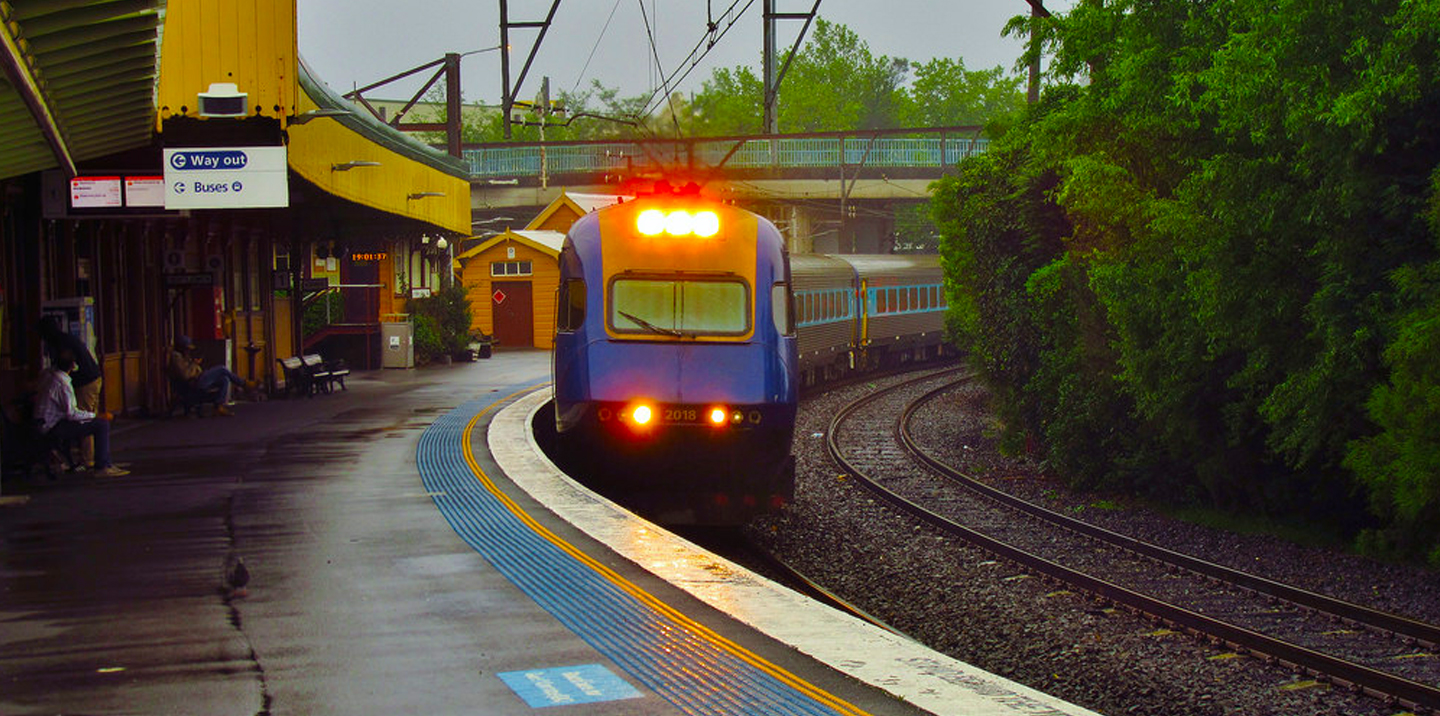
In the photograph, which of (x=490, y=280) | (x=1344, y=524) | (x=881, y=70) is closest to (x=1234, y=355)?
(x=1344, y=524)

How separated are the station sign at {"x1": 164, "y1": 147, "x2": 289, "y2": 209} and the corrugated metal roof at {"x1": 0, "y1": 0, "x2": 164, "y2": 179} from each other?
0.93m

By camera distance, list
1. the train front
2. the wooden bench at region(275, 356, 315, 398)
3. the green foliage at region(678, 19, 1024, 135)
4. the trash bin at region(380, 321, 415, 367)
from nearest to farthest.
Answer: the train front
the wooden bench at region(275, 356, 315, 398)
the trash bin at region(380, 321, 415, 367)
the green foliage at region(678, 19, 1024, 135)

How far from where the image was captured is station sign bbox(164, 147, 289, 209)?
1597 centimetres

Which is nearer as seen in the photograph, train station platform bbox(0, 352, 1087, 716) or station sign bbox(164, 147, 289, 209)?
train station platform bbox(0, 352, 1087, 716)

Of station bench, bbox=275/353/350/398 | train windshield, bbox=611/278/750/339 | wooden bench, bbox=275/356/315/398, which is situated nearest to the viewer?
train windshield, bbox=611/278/750/339

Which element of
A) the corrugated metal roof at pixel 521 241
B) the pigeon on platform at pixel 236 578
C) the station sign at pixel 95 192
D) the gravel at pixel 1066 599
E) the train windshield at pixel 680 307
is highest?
the corrugated metal roof at pixel 521 241

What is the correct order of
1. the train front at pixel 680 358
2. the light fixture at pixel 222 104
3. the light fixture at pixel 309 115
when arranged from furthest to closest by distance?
1. the light fixture at pixel 309 115
2. the light fixture at pixel 222 104
3. the train front at pixel 680 358

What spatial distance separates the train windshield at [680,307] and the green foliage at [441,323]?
2212 centimetres

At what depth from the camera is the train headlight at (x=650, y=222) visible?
13578 millimetres

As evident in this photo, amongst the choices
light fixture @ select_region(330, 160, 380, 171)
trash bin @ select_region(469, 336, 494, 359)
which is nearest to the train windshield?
light fixture @ select_region(330, 160, 380, 171)

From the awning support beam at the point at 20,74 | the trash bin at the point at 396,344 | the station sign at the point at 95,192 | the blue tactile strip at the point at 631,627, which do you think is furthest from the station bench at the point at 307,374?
the awning support beam at the point at 20,74

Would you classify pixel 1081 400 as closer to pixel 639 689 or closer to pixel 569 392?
pixel 569 392

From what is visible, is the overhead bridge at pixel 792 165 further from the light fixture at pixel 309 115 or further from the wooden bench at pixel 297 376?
the light fixture at pixel 309 115

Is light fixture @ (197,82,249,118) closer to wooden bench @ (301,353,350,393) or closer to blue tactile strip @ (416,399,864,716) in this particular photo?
blue tactile strip @ (416,399,864,716)
